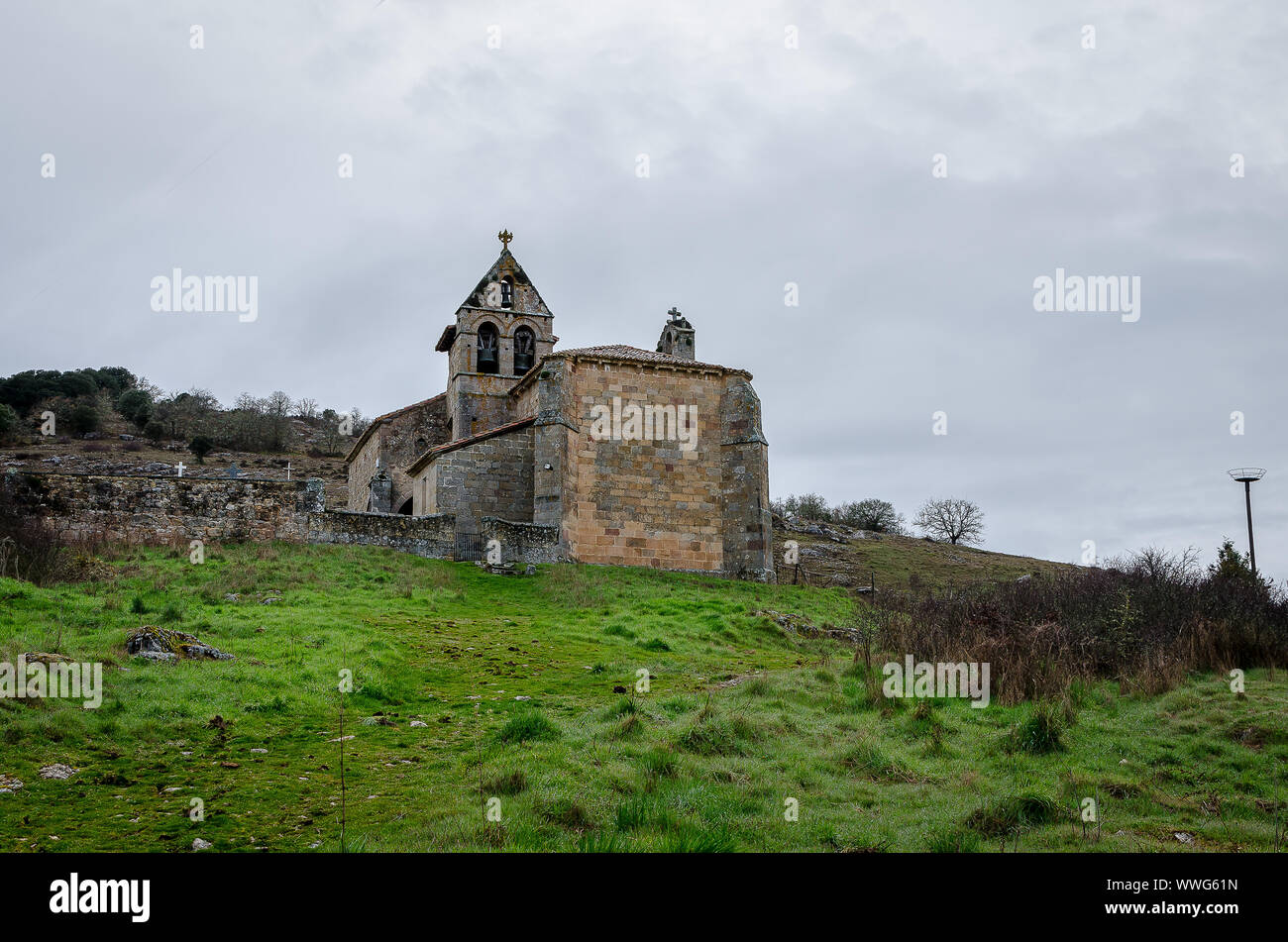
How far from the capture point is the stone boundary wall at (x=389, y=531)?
25.7 m

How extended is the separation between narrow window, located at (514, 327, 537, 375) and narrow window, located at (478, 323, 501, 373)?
83 cm

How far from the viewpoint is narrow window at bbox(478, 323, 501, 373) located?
37.1 meters

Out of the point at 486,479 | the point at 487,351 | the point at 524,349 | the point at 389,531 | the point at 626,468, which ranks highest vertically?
the point at 524,349

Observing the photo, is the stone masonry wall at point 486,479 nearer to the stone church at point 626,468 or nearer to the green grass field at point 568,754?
the stone church at point 626,468

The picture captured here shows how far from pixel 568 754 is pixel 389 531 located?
60.8ft

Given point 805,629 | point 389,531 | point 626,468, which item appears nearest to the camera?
point 805,629

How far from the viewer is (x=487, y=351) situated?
37.2m

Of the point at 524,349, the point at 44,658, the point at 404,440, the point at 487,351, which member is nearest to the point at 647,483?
the point at 524,349

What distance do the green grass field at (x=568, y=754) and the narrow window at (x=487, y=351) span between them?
22332mm

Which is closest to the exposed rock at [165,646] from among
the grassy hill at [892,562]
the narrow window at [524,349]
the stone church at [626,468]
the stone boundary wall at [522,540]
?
the stone boundary wall at [522,540]

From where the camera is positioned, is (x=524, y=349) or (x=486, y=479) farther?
(x=524, y=349)

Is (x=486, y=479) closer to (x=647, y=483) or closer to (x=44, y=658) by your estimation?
(x=647, y=483)
